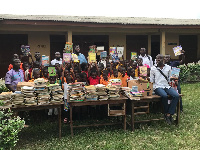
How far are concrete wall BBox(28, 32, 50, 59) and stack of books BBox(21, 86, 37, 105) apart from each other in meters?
7.90

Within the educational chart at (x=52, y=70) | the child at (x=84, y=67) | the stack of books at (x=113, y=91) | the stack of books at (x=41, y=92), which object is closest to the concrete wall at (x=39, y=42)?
the child at (x=84, y=67)

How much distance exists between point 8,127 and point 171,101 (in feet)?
12.1

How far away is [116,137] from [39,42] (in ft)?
28.6

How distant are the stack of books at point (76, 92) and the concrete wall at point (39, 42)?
7.91 metres

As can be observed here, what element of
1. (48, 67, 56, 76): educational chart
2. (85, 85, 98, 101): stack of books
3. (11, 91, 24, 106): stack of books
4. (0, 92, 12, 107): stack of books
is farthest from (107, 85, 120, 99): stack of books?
(0, 92, 12, 107): stack of books

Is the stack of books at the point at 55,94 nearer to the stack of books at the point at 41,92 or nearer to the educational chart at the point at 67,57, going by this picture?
the stack of books at the point at 41,92

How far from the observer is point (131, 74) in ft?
20.8

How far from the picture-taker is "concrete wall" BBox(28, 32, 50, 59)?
38.8 ft

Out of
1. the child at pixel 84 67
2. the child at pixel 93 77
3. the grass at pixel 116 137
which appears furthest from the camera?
the child at pixel 84 67

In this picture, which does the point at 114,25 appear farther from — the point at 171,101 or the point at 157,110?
the point at 171,101

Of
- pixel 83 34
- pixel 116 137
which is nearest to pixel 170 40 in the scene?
pixel 83 34

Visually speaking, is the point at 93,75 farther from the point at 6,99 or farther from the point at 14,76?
the point at 6,99

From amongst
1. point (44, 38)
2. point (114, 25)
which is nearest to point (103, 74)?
point (114, 25)

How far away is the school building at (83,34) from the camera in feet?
34.0
